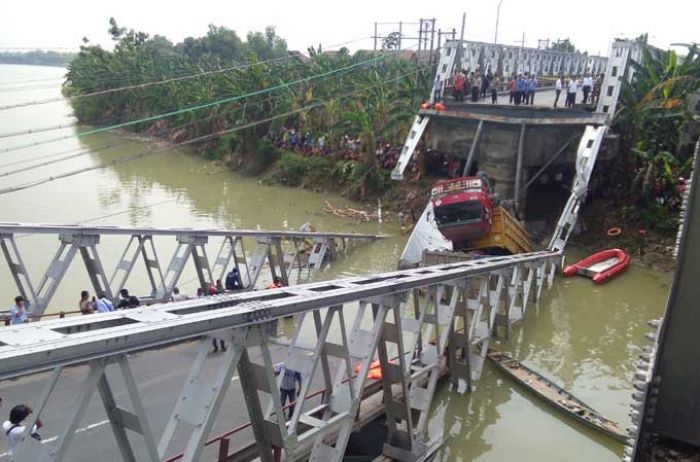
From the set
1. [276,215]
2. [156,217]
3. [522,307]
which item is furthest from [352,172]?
[522,307]

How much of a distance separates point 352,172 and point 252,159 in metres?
9.92

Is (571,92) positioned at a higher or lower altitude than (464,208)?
higher

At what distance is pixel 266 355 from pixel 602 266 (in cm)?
1597

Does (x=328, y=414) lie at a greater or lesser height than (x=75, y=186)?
greater

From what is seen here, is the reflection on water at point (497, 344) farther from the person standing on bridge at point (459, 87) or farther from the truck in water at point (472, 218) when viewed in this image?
the person standing on bridge at point (459, 87)

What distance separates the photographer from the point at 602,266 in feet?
60.8

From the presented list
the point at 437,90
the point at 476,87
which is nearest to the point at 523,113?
the point at 437,90

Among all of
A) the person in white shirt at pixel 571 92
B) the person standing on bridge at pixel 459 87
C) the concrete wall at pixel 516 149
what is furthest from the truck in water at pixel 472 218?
the person standing on bridge at pixel 459 87

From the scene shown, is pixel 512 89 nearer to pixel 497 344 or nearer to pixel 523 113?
pixel 523 113

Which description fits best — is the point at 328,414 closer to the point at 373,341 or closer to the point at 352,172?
the point at 373,341

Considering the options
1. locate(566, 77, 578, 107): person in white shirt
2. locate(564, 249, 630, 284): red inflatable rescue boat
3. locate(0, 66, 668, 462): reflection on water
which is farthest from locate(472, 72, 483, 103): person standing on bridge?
locate(564, 249, 630, 284): red inflatable rescue boat

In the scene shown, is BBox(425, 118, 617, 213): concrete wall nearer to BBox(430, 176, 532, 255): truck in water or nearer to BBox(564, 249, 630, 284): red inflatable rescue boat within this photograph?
BBox(564, 249, 630, 284): red inflatable rescue boat

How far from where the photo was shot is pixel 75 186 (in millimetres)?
30859

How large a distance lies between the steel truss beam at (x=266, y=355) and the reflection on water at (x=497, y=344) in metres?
1.27
